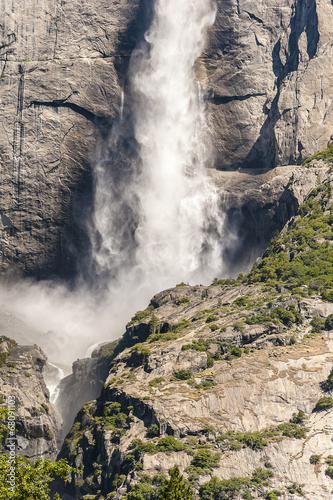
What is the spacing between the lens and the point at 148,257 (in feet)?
589

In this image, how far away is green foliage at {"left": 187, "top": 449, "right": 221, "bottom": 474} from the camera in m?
83.7

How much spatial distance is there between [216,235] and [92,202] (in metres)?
32.4

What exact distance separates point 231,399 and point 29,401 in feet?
135

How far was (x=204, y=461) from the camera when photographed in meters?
84.7

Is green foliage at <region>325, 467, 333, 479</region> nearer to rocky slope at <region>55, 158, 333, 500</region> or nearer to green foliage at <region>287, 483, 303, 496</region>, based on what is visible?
rocky slope at <region>55, 158, 333, 500</region>

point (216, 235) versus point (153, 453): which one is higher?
point (216, 235)

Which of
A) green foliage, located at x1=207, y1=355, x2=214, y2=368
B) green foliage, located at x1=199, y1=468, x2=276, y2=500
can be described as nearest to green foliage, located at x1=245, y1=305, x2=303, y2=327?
green foliage, located at x1=207, y1=355, x2=214, y2=368

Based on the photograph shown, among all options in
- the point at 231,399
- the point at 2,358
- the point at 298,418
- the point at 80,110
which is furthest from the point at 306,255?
the point at 80,110

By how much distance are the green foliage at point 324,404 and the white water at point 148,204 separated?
84.7m

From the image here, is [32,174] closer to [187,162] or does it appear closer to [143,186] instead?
[143,186]

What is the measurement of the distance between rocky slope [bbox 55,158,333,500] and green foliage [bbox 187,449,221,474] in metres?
0.15

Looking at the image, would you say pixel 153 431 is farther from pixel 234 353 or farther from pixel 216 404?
pixel 234 353

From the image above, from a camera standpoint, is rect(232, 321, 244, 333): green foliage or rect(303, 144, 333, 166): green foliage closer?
rect(232, 321, 244, 333): green foliage

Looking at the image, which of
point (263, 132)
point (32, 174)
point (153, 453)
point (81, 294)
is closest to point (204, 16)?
point (263, 132)
